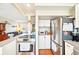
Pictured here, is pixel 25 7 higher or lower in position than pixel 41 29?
higher

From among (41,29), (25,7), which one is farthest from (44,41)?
(25,7)

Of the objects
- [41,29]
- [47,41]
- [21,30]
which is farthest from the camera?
[41,29]

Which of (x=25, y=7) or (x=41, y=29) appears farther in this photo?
(x=41, y=29)

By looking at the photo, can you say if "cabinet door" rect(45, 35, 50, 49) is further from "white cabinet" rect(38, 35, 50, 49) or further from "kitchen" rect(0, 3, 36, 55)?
"kitchen" rect(0, 3, 36, 55)

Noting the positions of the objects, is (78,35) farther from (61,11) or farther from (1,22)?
(1,22)

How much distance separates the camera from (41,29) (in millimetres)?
6867

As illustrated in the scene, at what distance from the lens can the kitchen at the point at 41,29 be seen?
321 cm

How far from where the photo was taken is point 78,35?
355 cm

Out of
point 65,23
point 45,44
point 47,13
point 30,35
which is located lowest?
point 45,44

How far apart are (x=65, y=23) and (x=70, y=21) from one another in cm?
15

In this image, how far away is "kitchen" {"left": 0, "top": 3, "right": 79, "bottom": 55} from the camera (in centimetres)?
321

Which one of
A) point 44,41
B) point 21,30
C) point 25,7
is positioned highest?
point 25,7

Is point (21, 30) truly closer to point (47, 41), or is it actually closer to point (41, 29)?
point (47, 41)
